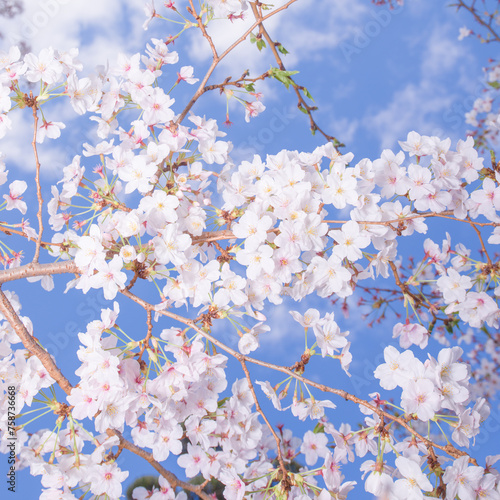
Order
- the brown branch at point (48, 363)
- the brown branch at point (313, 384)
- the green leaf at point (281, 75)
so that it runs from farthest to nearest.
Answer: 1. the green leaf at point (281, 75)
2. the brown branch at point (48, 363)
3. the brown branch at point (313, 384)

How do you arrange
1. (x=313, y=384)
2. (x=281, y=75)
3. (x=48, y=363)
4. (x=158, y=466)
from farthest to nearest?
(x=281, y=75) < (x=158, y=466) < (x=48, y=363) < (x=313, y=384)

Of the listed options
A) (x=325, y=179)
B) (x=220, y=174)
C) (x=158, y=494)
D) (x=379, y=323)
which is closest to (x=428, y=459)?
(x=325, y=179)

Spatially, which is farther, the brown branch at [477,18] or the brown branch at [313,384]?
the brown branch at [477,18]

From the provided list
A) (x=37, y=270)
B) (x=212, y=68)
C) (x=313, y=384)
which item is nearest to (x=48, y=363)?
(x=37, y=270)

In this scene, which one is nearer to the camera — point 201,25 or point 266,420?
point 266,420

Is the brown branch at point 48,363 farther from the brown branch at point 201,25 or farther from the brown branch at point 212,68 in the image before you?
the brown branch at point 201,25

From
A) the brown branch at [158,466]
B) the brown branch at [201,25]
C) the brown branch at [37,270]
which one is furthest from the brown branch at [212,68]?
the brown branch at [158,466]

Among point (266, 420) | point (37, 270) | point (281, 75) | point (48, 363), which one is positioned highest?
point (281, 75)

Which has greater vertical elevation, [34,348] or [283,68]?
[283,68]

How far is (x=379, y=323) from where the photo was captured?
320 cm

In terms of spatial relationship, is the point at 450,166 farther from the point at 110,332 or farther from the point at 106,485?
the point at 106,485

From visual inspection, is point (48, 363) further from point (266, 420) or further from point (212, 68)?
point (212, 68)

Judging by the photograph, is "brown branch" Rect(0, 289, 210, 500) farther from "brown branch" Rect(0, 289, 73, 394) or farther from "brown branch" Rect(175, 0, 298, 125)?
"brown branch" Rect(175, 0, 298, 125)

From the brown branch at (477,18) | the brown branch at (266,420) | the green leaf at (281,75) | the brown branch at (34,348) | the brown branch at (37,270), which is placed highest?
the brown branch at (477,18)
